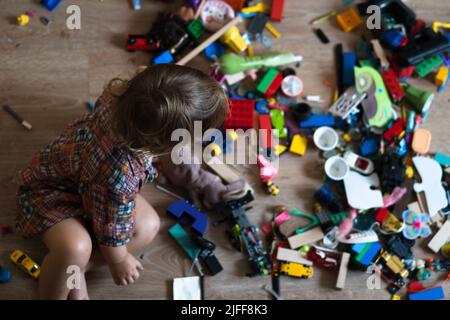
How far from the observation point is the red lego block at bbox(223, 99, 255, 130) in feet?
4.24

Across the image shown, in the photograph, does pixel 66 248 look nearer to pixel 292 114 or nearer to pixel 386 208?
pixel 292 114

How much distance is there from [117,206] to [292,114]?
Answer: 0.61 meters

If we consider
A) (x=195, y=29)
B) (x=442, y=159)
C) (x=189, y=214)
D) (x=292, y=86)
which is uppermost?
(x=195, y=29)

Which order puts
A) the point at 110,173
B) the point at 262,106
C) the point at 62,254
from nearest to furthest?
the point at 110,173, the point at 62,254, the point at 262,106

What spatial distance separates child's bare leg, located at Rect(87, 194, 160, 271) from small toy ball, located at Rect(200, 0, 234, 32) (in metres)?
0.55

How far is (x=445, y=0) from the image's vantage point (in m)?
1.50

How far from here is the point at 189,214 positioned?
1.23 meters

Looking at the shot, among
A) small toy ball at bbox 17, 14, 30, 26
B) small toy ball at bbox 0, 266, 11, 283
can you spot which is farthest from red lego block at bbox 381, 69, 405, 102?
small toy ball at bbox 0, 266, 11, 283

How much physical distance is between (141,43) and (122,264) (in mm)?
608

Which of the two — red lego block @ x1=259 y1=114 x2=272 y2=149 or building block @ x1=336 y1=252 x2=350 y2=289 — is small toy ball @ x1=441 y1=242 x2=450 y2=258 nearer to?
building block @ x1=336 y1=252 x2=350 y2=289

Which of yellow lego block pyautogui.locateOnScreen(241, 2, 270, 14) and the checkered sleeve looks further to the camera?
yellow lego block pyautogui.locateOnScreen(241, 2, 270, 14)

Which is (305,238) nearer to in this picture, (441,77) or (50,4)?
(441,77)

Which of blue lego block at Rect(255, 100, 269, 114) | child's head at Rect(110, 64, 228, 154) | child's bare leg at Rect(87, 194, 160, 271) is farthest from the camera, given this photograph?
blue lego block at Rect(255, 100, 269, 114)

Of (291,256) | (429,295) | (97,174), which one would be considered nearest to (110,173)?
(97,174)
